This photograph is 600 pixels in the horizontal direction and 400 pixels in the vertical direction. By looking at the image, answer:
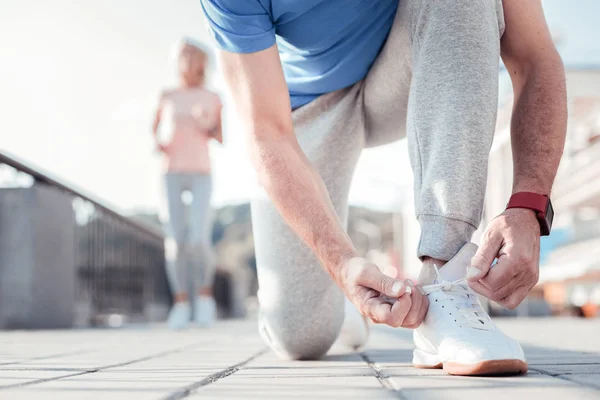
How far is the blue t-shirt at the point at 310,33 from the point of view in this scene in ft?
6.17

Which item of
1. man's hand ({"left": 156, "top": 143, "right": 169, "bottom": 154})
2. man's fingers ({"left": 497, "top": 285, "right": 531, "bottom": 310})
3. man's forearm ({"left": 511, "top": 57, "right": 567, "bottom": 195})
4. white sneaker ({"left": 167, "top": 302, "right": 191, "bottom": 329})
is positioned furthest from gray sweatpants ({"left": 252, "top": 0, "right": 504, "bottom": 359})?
man's hand ({"left": 156, "top": 143, "right": 169, "bottom": 154})

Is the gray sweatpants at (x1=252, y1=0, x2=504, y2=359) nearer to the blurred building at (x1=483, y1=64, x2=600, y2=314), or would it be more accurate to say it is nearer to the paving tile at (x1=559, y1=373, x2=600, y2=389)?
the paving tile at (x1=559, y1=373, x2=600, y2=389)

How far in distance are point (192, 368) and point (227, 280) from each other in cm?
1238

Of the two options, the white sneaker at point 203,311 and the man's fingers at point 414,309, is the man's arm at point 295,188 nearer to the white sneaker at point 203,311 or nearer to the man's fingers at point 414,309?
the man's fingers at point 414,309

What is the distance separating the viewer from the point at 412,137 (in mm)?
1799

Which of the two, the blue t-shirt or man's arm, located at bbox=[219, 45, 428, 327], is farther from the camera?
the blue t-shirt

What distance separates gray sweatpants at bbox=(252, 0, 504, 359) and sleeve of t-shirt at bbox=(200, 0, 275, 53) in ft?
1.37

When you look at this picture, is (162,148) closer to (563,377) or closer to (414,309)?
(414,309)

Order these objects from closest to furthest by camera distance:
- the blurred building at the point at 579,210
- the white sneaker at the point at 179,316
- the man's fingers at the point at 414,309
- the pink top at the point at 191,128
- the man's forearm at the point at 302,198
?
the man's fingers at the point at 414,309
the man's forearm at the point at 302,198
the white sneaker at the point at 179,316
the pink top at the point at 191,128
the blurred building at the point at 579,210

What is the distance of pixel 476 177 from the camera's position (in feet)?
5.44

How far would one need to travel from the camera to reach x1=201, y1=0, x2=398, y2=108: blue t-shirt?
74.0 inches

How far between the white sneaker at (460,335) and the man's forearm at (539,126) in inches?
9.3

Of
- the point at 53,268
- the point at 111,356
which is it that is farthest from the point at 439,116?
the point at 53,268

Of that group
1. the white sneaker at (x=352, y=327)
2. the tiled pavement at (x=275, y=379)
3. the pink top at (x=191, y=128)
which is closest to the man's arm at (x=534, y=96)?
the tiled pavement at (x=275, y=379)
